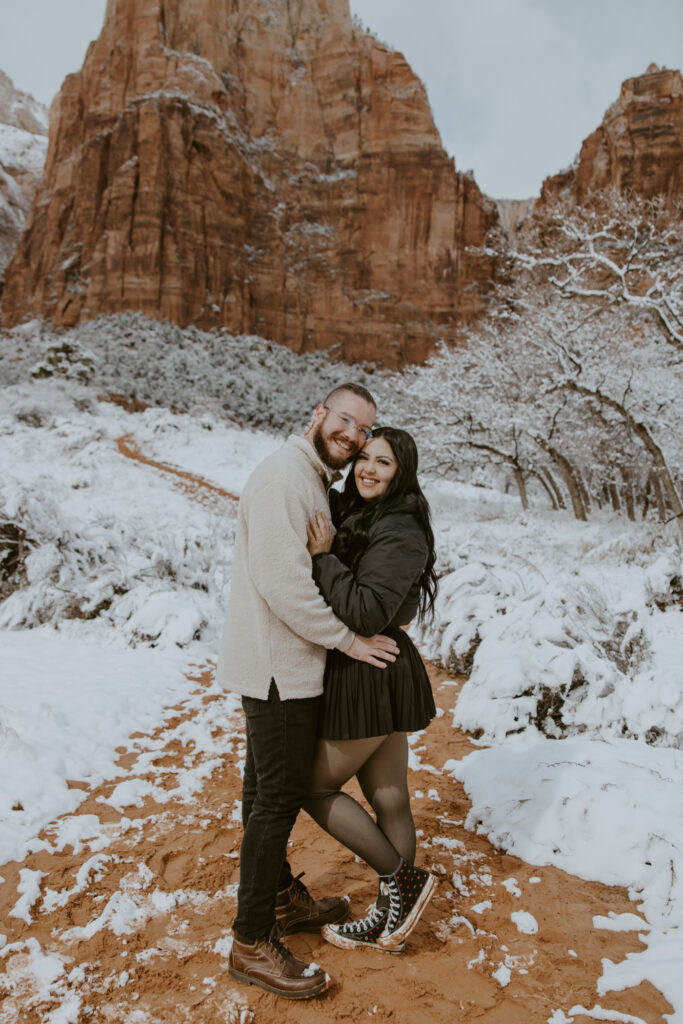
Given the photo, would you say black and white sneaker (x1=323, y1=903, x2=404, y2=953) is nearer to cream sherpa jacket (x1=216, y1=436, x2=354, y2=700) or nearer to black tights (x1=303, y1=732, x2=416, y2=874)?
black tights (x1=303, y1=732, x2=416, y2=874)

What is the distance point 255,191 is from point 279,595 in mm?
55031

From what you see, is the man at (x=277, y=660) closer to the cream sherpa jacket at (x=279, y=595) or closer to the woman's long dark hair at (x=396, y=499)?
the cream sherpa jacket at (x=279, y=595)

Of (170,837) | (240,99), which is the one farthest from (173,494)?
(240,99)

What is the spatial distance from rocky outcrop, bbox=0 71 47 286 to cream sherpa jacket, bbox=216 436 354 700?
6879 cm

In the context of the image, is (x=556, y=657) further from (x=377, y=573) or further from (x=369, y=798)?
(x=377, y=573)

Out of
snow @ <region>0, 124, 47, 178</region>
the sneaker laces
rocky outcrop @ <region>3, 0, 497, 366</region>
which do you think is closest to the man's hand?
the sneaker laces

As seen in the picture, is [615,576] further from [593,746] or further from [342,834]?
[342,834]

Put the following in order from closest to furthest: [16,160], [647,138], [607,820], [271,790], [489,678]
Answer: [271,790] → [607,820] → [489,678] → [647,138] → [16,160]

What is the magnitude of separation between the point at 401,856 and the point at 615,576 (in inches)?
287

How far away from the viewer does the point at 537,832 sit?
9.33 feet

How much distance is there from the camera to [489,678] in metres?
4.34

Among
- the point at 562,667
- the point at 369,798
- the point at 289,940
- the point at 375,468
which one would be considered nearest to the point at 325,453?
the point at 375,468

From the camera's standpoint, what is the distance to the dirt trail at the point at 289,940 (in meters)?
1.90

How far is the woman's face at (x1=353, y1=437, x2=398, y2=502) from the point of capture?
2133mm
